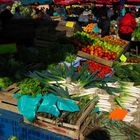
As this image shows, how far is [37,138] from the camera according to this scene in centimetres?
496

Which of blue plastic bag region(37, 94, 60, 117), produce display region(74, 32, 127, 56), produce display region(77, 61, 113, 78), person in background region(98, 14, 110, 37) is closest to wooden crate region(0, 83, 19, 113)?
blue plastic bag region(37, 94, 60, 117)

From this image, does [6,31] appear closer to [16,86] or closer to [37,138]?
[16,86]

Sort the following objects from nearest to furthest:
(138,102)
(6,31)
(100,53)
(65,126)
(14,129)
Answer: (65,126) → (14,129) → (138,102) → (100,53) → (6,31)

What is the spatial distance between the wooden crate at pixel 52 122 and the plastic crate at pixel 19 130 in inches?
2.5

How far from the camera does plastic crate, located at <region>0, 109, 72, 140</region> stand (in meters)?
4.88

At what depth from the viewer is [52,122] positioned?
4848 millimetres

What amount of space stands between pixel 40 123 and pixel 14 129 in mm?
513

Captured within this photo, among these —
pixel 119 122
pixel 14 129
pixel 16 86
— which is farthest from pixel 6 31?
pixel 119 122

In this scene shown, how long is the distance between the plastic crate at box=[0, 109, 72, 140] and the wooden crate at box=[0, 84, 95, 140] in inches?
2.5

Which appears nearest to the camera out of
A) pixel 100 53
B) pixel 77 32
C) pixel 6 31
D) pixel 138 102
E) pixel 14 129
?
pixel 14 129

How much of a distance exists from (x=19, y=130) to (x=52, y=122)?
622 mm

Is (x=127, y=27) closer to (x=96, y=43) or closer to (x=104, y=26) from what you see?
(x=104, y=26)

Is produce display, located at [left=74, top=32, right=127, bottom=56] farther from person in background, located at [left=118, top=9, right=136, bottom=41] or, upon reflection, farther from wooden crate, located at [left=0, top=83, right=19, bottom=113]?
wooden crate, located at [left=0, top=83, right=19, bottom=113]

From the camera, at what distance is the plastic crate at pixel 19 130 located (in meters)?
4.88
